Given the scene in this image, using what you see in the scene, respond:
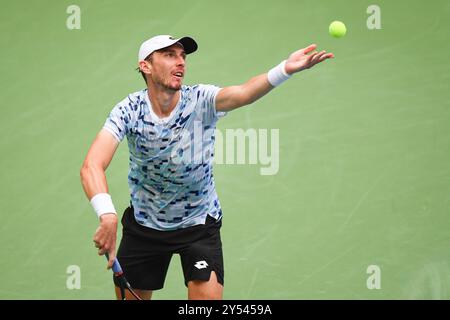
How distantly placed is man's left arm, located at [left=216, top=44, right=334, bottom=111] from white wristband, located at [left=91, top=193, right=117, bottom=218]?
84 centimetres

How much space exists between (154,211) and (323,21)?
230 centimetres

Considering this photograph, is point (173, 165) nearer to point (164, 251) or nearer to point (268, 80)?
point (164, 251)

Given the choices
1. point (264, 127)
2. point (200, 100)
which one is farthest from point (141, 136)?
point (264, 127)

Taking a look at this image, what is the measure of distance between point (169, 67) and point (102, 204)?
104 cm

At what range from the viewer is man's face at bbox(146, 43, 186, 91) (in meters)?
4.60

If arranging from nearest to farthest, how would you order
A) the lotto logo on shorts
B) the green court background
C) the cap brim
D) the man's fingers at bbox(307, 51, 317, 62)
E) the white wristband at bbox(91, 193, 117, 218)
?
the white wristband at bbox(91, 193, 117, 218)
the man's fingers at bbox(307, 51, 317, 62)
the lotto logo on shorts
the cap brim
the green court background

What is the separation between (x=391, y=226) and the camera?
6.32 metres

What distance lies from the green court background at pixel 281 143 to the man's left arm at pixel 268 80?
73.5 inches

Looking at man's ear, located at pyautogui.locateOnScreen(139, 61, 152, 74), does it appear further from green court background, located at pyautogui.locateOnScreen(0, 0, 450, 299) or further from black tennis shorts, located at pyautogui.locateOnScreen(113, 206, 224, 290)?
green court background, located at pyautogui.locateOnScreen(0, 0, 450, 299)

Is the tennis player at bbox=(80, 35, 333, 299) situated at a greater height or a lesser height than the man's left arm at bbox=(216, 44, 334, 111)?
lesser

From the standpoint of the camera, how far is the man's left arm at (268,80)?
407 cm

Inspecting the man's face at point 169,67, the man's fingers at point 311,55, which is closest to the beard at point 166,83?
the man's face at point 169,67

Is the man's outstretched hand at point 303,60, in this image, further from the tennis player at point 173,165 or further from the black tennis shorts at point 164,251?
the black tennis shorts at point 164,251

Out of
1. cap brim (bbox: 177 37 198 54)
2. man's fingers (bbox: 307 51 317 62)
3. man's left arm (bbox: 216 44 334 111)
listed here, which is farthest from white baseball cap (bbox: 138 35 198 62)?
man's fingers (bbox: 307 51 317 62)
